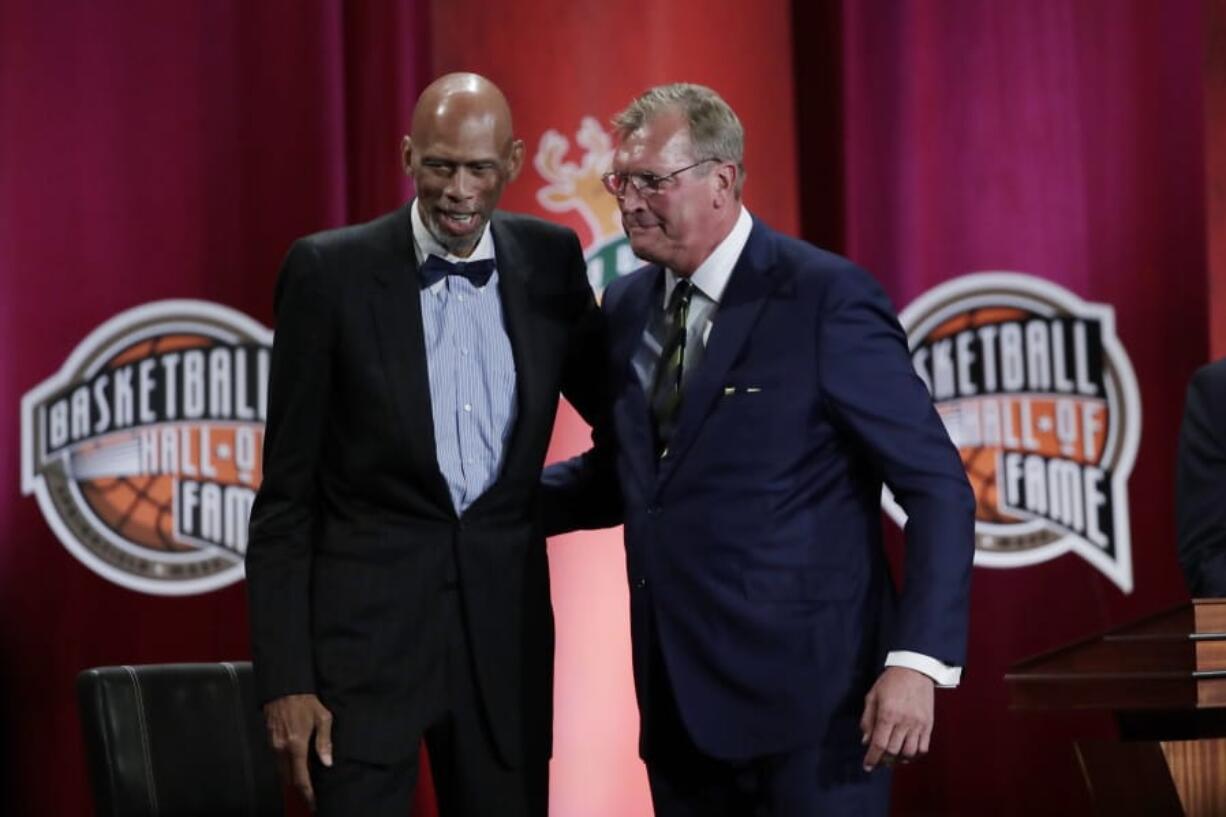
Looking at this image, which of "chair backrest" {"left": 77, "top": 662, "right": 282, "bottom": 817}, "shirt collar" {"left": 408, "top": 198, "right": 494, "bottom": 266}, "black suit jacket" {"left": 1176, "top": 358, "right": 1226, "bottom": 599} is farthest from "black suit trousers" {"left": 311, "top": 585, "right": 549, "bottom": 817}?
"black suit jacket" {"left": 1176, "top": 358, "right": 1226, "bottom": 599}

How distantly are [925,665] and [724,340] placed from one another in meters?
0.50

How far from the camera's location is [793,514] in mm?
2344

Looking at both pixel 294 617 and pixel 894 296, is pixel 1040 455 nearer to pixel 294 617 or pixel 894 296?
pixel 894 296

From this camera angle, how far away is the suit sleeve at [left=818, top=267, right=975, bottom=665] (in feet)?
7.42

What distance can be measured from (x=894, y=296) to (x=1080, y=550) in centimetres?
75

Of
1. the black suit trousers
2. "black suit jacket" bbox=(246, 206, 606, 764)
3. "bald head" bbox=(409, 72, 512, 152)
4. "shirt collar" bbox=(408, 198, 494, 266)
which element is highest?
"bald head" bbox=(409, 72, 512, 152)

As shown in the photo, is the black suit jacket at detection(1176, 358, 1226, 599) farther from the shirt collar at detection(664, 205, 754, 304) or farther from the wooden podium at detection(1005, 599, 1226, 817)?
the shirt collar at detection(664, 205, 754, 304)

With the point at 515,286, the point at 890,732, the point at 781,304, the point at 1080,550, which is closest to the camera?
the point at 890,732

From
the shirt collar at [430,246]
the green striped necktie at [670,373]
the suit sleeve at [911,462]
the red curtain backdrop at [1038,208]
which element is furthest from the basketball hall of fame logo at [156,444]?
the suit sleeve at [911,462]

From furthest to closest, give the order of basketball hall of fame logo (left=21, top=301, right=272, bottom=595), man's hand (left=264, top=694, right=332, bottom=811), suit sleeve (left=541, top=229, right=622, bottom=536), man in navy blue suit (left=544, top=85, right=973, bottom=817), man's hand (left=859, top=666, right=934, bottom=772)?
basketball hall of fame logo (left=21, top=301, right=272, bottom=595), suit sleeve (left=541, top=229, right=622, bottom=536), man's hand (left=264, top=694, right=332, bottom=811), man in navy blue suit (left=544, top=85, right=973, bottom=817), man's hand (left=859, top=666, right=934, bottom=772)

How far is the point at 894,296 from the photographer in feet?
14.2

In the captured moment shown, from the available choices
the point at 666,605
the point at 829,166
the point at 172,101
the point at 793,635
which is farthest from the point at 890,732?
the point at 172,101

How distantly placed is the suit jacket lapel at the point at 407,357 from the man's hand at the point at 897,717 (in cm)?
64

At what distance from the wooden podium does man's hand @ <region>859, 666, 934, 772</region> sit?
35 cm
